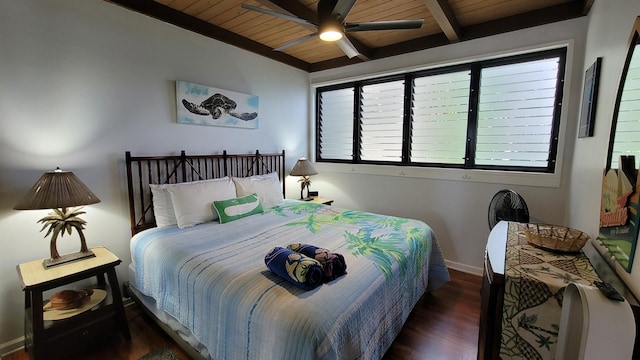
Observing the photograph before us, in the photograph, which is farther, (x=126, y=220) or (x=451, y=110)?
(x=451, y=110)

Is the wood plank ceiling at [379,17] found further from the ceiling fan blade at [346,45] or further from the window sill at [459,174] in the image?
the window sill at [459,174]

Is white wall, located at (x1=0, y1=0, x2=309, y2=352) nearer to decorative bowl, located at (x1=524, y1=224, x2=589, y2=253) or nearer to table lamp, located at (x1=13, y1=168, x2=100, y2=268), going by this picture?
table lamp, located at (x1=13, y1=168, x2=100, y2=268)

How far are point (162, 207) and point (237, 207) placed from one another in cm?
64

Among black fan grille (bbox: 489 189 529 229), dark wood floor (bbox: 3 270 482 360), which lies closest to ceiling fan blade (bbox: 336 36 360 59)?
black fan grille (bbox: 489 189 529 229)

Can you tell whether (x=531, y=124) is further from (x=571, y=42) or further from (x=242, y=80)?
(x=242, y=80)

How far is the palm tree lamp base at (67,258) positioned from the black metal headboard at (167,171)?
1.43 feet

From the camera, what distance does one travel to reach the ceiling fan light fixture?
1829mm

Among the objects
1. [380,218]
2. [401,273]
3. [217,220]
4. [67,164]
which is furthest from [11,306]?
[380,218]

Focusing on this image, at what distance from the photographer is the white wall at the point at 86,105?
183 centimetres

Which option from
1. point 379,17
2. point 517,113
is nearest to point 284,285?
point 379,17

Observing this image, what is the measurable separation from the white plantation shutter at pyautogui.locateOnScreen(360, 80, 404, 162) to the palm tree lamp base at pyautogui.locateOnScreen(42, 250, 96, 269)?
3.21m

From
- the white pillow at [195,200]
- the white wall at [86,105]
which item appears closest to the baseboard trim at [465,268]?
the white pillow at [195,200]

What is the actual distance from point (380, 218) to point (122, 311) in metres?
2.26

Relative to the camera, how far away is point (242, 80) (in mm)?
3271
